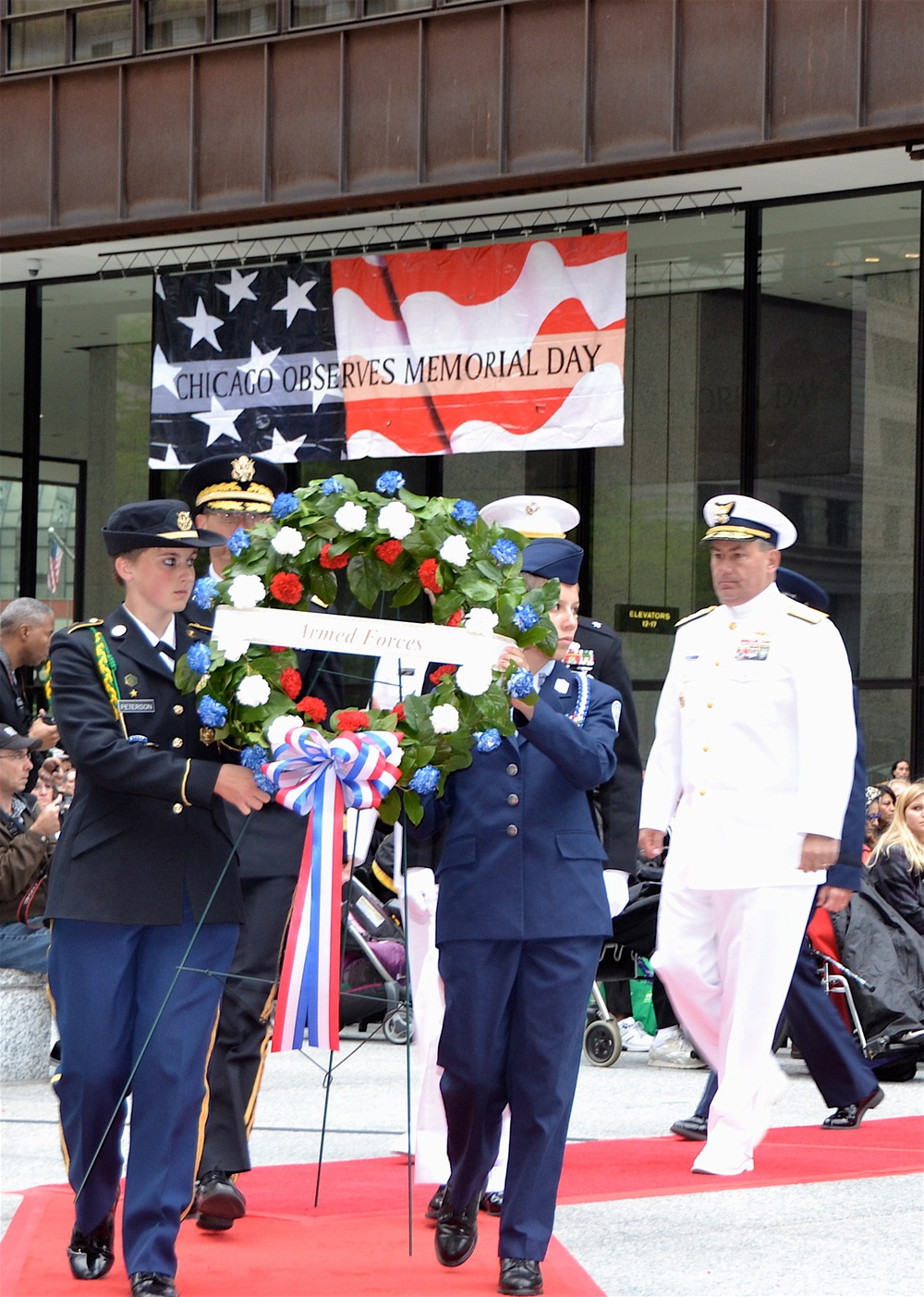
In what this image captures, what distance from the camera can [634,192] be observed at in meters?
14.5

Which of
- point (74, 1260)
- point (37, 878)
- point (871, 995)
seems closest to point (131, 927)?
point (74, 1260)

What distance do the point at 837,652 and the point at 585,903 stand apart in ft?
6.92

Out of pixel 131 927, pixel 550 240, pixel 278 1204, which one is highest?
pixel 550 240

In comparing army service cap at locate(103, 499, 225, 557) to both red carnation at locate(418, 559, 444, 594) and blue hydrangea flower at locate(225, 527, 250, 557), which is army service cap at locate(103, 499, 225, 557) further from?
red carnation at locate(418, 559, 444, 594)

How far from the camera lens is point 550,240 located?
14391 mm

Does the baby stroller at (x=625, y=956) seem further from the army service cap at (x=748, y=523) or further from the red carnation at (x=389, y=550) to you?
the red carnation at (x=389, y=550)

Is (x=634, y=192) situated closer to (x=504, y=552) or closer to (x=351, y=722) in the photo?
(x=504, y=552)

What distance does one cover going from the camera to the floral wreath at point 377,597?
467 centimetres

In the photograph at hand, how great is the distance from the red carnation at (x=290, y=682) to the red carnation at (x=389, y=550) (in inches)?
14.3

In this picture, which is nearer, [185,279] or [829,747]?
[829,747]

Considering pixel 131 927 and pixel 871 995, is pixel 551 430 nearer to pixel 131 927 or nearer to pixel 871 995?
pixel 871 995

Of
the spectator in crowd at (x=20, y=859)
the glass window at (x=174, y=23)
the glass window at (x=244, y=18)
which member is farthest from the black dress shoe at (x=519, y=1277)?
the glass window at (x=174, y=23)

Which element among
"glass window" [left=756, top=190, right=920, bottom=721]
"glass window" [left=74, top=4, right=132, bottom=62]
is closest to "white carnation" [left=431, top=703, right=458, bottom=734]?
"glass window" [left=756, top=190, right=920, bottom=721]

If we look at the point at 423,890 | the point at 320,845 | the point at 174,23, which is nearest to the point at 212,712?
the point at 320,845
